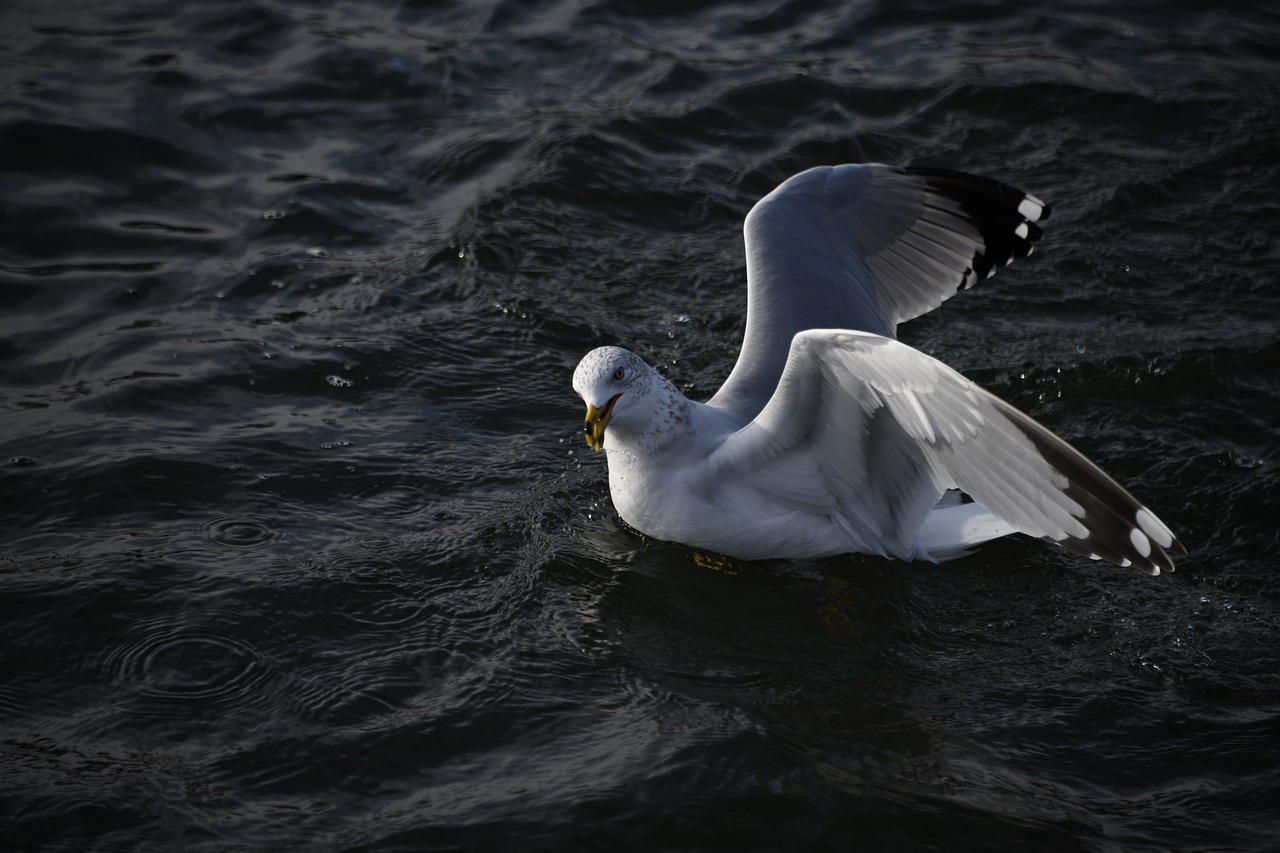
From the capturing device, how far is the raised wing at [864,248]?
559cm

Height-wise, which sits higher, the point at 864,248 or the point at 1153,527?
the point at 864,248

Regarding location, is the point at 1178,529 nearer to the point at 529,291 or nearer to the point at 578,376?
the point at 578,376

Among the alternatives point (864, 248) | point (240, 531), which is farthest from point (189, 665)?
point (864, 248)

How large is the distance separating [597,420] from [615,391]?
5.5 inches

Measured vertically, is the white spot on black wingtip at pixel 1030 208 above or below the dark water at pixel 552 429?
above

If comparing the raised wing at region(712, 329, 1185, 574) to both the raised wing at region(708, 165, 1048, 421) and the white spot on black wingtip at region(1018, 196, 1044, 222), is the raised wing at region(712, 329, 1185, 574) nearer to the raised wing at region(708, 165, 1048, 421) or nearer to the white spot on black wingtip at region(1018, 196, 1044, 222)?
the raised wing at region(708, 165, 1048, 421)

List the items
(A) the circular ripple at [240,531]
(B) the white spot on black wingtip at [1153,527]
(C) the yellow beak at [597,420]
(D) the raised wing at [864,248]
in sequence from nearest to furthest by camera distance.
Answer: (B) the white spot on black wingtip at [1153,527]
(C) the yellow beak at [597,420]
(A) the circular ripple at [240,531]
(D) the raised wing at [864,248]

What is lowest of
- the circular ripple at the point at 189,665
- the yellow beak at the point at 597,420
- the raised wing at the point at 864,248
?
the circular ripple at the point at 189,665

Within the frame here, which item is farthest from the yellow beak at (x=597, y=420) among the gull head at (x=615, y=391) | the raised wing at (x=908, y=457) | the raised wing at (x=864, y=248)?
the raised wing at (x=864, y=248)

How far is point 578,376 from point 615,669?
1.13m

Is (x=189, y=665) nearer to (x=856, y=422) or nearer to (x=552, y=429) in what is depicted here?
(x=552, y=429)

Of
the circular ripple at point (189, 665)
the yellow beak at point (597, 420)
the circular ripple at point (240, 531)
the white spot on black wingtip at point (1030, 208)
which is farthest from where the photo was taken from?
the white spot on black wingtip at point (1030, 208)

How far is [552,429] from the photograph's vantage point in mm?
5891

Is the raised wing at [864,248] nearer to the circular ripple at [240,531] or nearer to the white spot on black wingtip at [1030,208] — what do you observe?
the white spot on black wingtip at [1030,208]
